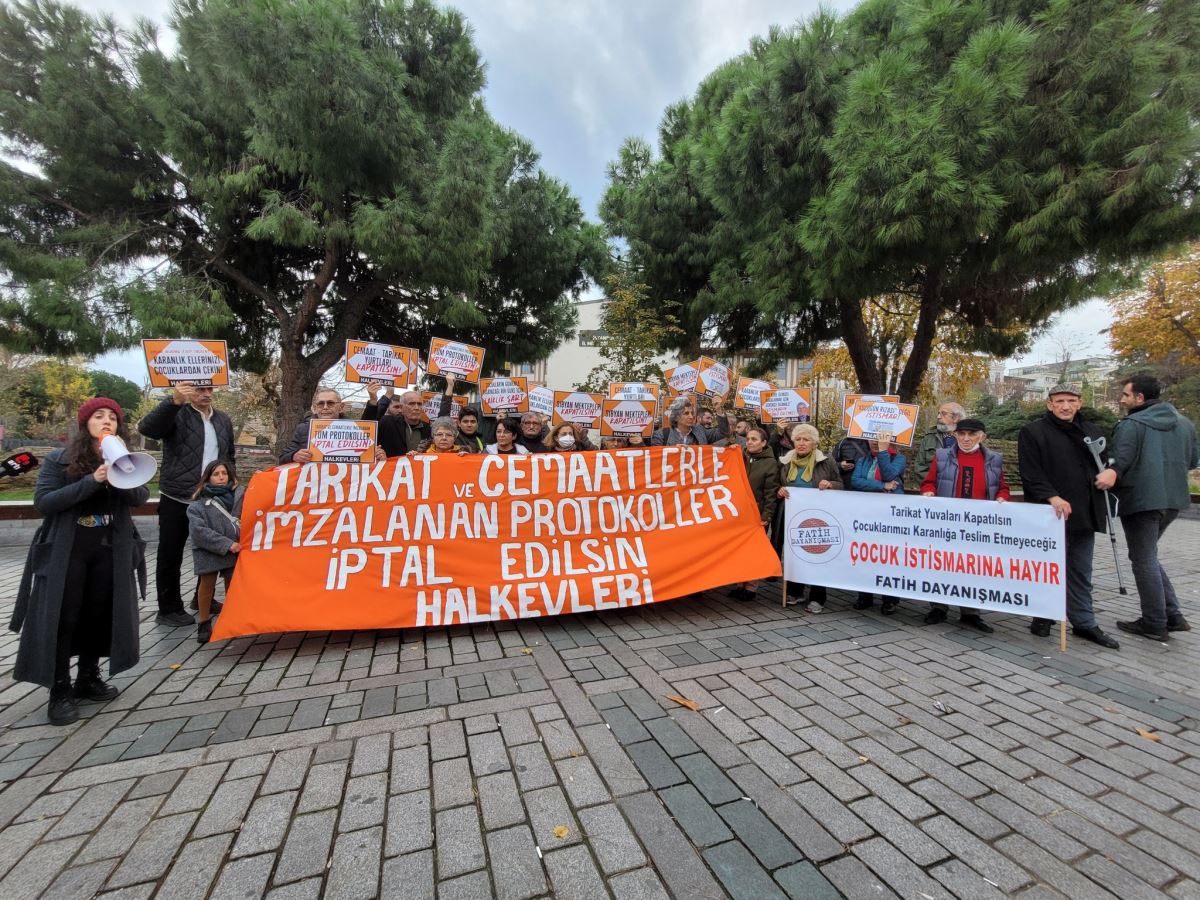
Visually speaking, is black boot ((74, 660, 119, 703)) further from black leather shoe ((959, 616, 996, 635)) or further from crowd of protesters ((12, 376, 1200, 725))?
black leather shoe ((959, 616, 996, 635))

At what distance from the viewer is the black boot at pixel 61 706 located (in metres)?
2.78

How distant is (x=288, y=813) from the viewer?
2119 mm

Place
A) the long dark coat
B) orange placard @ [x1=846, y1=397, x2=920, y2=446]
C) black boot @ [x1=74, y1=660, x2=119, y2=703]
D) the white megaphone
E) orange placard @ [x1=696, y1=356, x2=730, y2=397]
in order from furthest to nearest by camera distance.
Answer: orange placard @ [x1=696, y1=356, x2=730, y2=397] → orange placard @ [x1=846, y1=397, x2=920, y2=446] → black boot @ [x1=74, y1=660, x2=119, y2=703] → the long dark coat → the white megaphone

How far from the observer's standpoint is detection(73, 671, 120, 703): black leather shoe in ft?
9.84

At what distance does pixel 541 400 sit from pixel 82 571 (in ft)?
15.8

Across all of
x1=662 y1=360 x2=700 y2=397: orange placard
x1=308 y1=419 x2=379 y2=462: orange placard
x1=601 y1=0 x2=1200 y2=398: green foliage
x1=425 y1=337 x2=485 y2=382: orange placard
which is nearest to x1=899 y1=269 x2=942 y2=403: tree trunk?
x1=601 y1=0 x2=1200 y2=398: green foliage

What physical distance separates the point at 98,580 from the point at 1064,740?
16.8 ft

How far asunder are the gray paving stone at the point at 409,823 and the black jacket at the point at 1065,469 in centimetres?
455

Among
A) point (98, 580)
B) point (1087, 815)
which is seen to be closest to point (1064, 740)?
point (1087, 815)

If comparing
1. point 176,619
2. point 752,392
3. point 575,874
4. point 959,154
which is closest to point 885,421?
point 752,392

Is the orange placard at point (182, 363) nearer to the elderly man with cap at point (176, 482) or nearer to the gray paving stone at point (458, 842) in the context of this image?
the elderly man with cap at point (176, 482)

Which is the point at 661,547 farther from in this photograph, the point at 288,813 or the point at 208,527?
the point at 208,527

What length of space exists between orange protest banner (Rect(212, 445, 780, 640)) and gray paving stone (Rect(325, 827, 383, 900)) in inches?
74.3

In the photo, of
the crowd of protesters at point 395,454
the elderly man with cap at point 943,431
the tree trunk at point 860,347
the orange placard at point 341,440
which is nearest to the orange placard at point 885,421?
the crowd of protesters at point 395,454
